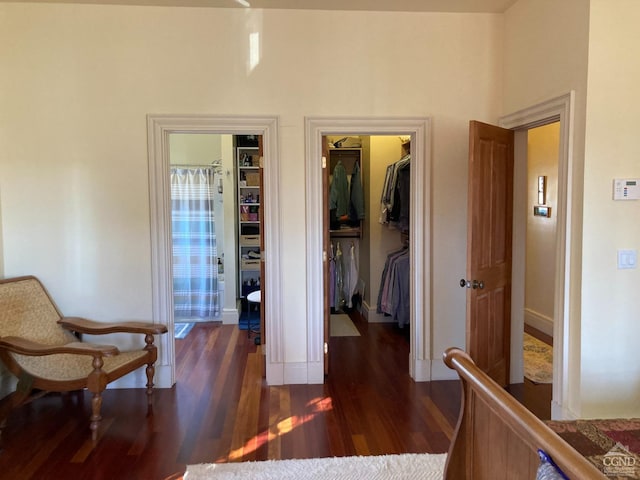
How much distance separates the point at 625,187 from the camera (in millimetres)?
2357

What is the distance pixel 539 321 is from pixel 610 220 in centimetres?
279

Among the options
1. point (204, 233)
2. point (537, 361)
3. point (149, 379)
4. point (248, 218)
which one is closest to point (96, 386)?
point (149, 379)

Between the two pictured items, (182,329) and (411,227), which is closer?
(411,227)

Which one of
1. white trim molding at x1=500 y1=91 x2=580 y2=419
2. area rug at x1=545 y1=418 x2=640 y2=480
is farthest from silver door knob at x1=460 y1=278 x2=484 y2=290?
area rug at x1=545 y1=418 x2=640 y2=480

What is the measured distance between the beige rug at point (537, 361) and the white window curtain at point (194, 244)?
3525mm

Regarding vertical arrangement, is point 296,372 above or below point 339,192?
below

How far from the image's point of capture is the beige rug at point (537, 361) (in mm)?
3498

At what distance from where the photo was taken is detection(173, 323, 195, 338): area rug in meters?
4.65

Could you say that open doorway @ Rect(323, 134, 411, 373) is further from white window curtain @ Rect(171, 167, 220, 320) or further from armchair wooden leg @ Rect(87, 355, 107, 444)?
armchair wooden leg @ Rect(87, 355, 107, 444)

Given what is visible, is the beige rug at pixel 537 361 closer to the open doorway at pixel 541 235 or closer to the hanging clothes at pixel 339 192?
the open doorway at pixel 541 235

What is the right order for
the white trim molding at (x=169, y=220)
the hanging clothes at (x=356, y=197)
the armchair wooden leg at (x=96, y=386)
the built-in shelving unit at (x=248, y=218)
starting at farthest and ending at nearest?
the built-in shelving unit at (x=248, y=218)
the hanging clothes at (x=356, y=197)
the white trim molding at (x=169, y=220)
the armchair wooden leg at (x=96, y=386)

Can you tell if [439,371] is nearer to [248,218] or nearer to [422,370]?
[422,370]

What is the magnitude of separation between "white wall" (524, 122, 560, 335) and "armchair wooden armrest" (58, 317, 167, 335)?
3884 millimetres

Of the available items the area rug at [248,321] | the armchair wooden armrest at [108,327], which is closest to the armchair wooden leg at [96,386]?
the armchair wooden armrest at [108,327]
